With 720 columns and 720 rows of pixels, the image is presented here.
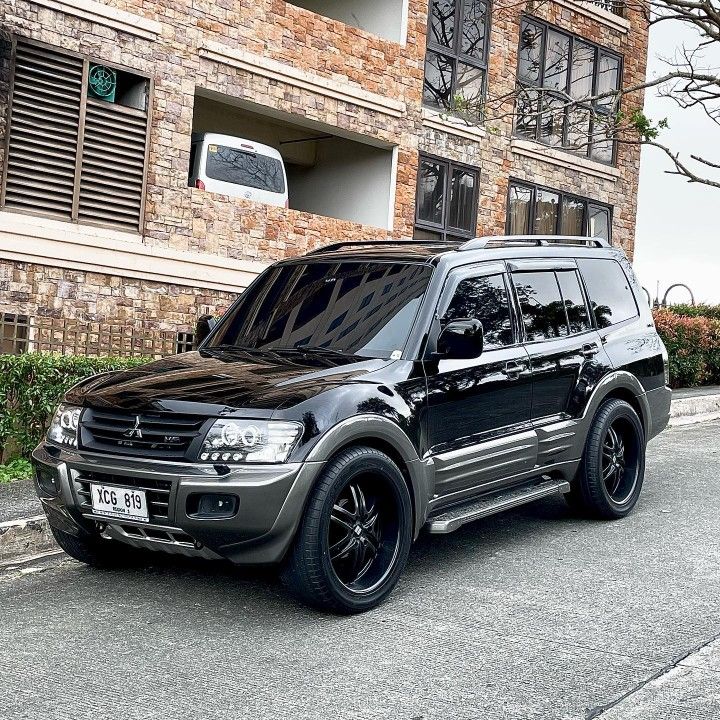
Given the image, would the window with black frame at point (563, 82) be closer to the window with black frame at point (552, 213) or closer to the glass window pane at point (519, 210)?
the window with black frame at point (552, 213)

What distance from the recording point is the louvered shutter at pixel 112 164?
45.4ft

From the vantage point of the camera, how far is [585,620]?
201 inches

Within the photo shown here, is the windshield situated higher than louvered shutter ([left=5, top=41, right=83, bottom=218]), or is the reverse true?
louvered shutter ([left=5, top=41, right=83, bottom=218])

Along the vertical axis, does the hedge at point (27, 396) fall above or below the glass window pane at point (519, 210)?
below

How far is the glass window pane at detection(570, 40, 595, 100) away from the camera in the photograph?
74.2 ft

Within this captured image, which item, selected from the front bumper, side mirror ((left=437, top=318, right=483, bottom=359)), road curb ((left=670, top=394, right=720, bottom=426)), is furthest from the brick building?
road curb ((left=670, top=394, right=720, bottom=426))

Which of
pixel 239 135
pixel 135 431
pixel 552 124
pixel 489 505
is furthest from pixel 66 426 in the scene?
pixel 552 124

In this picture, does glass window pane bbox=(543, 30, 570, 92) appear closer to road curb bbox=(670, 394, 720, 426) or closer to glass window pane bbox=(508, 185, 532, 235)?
glass window pane bbox=(508, 185, 532, 235)

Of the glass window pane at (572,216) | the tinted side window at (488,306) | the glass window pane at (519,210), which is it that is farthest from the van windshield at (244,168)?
the tinted side window at (488,306)

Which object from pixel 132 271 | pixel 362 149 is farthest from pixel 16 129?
pixel 362 149

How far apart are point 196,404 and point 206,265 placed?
10.1 m

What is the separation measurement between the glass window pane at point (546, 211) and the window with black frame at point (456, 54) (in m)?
2.66

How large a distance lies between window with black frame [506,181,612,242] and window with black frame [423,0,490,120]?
2154 mm

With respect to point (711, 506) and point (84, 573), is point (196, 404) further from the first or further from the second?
point (711, 506)
